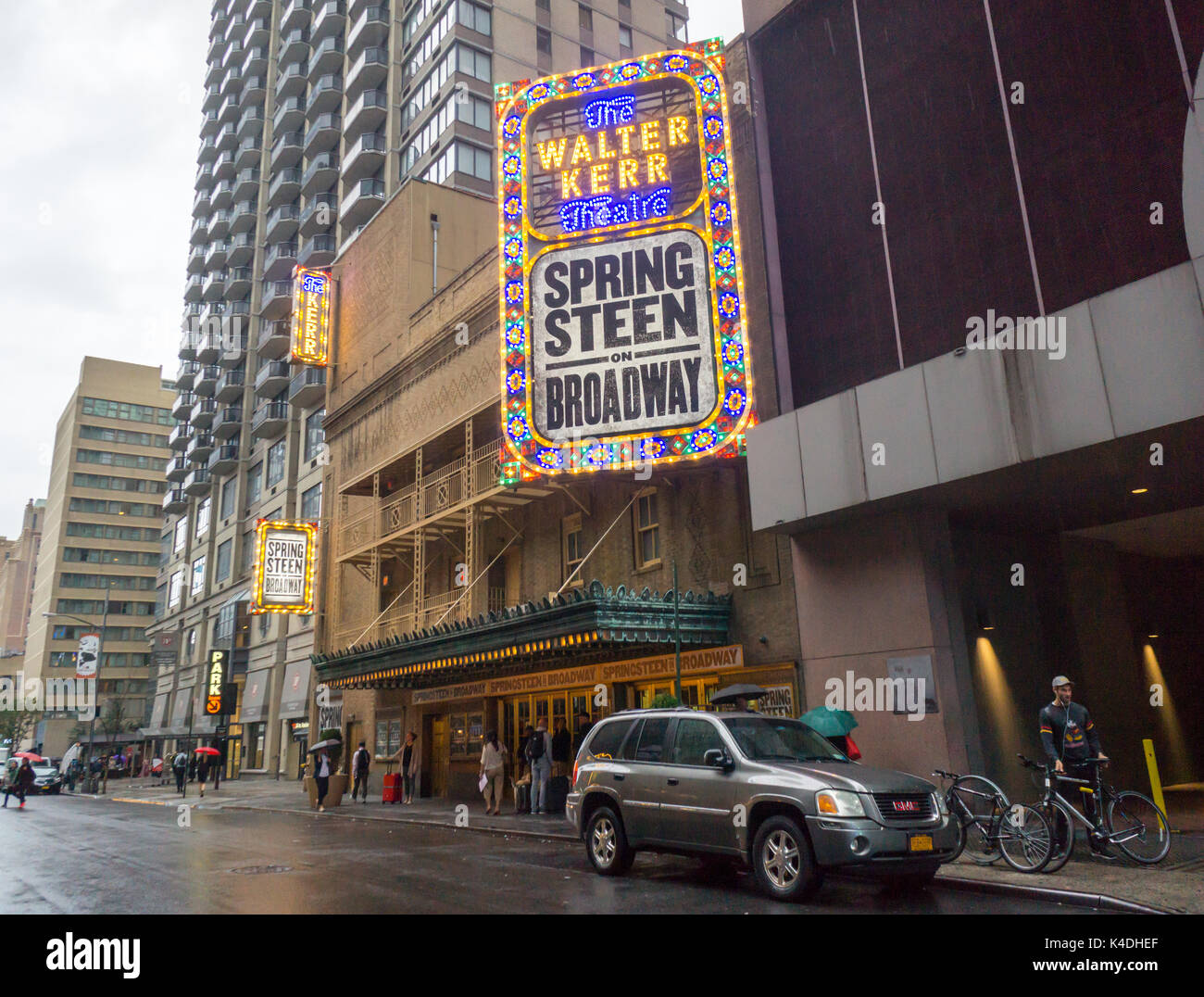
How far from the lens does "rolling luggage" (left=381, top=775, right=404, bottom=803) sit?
25.2 m

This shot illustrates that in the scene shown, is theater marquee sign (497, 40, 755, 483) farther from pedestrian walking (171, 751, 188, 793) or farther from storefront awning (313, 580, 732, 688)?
pedestrian walking (171, 751, 188, 793)

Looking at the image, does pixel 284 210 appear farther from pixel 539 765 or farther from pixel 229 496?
pixel 539 765

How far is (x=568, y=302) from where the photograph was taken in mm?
20516

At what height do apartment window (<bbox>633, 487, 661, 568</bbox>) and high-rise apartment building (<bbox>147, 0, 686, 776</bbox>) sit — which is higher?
high-rise apartment building (<bbox>147, 0, 686, 776</bbox>)

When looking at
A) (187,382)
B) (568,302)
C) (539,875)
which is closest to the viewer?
(539,875)

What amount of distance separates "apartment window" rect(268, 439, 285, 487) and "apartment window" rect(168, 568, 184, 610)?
752 inches

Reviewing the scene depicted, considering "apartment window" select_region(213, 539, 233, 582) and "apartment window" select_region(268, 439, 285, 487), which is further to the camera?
"apartment window" select_region(213, 539, 233, 582)

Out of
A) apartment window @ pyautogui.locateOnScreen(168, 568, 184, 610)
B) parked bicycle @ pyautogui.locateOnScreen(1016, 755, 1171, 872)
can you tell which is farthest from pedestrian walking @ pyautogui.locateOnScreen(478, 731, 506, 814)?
apartment window @ pyautogui.locateOnScreen(168, 568, 184, 610)

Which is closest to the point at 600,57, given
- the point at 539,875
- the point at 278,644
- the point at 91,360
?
the point at 278,644

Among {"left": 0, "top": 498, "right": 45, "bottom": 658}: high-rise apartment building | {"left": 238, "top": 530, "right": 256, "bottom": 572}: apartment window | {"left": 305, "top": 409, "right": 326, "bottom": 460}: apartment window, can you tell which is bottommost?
{"left": 238, "top": 530, "right": 256, "bottom": 572}: apartment window

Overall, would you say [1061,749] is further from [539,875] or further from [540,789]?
[540,789]

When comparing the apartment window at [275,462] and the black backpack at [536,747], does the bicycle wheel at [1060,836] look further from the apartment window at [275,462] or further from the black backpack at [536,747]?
the apartment window at [275,462]

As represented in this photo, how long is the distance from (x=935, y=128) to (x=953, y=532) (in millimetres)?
6756

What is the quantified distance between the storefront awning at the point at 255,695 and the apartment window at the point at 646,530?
1206 inches
